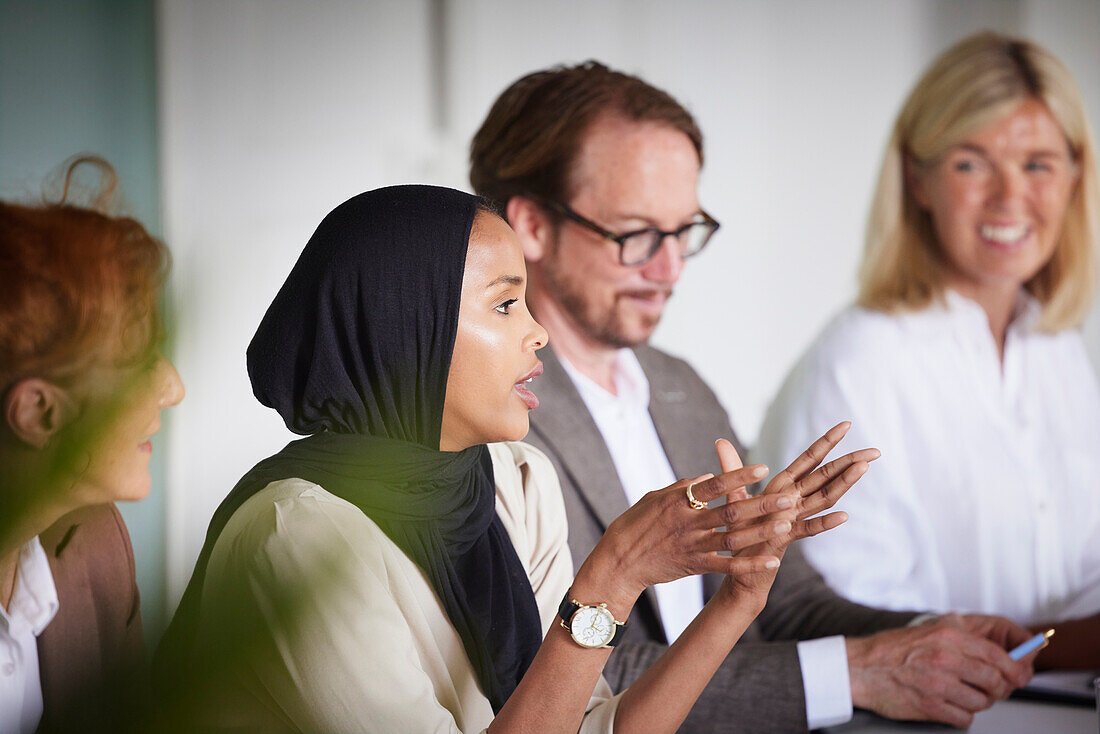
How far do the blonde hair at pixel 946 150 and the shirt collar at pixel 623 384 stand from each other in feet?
2.20

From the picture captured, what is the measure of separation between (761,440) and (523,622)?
3.43ft

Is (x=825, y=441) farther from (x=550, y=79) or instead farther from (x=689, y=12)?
(x=689, y=12)

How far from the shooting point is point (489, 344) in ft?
3.22

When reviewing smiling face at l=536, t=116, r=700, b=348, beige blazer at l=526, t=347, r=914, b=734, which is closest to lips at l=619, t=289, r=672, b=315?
smiling face at l=536, t=116, r=700, b=348

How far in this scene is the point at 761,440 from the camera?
201cm

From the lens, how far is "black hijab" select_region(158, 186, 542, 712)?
0.93 m

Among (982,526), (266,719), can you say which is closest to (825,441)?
(266,719)

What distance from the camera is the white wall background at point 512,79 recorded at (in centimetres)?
143

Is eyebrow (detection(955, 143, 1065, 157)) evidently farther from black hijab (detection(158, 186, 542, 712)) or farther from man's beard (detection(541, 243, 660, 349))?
black hijab (detection(158, 186, 542, 712))

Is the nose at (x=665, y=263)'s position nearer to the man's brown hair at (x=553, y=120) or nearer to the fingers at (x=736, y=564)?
the man's brown hair at (x=553, y=120)

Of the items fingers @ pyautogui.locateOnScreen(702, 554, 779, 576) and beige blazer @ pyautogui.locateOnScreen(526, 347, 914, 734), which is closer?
fingers @ pyautogui.locateOnScreen(702, 554, 779, 576)

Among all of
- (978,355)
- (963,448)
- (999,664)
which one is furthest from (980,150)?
(999,664)

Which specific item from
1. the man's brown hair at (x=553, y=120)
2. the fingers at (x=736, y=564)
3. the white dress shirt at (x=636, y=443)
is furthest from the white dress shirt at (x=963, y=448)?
the fingers at (x=736, y=564)

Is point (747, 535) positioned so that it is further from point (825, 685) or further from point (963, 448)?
point (963, 448)
